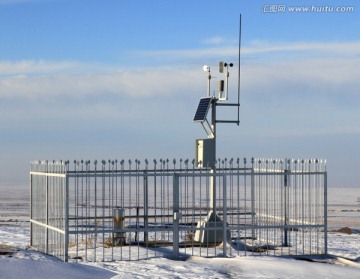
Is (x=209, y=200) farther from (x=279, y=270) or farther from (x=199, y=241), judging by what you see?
(x=279, y=270)

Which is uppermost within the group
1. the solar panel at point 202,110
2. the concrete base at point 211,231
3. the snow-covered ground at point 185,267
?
the solar panel at point 202,110

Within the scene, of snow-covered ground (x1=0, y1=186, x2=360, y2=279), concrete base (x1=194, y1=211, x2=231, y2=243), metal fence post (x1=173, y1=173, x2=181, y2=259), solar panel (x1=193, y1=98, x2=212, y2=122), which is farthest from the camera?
solar panel (x1=193, y1=98, x2=212, y2=122)

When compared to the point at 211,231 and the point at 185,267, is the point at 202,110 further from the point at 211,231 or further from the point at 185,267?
the point at 185,267

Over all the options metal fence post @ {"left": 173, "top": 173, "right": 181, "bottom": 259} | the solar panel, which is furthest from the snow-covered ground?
the solar panel

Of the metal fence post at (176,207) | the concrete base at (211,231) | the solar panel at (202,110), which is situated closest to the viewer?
the metal fence post at (176,207)

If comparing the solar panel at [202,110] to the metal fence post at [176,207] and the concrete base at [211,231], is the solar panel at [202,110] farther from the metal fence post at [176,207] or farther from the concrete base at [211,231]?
the metal fence post at [176,207]

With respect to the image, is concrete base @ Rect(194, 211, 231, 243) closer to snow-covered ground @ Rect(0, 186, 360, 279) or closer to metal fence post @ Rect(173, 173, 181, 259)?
metal fence post @ Rect(173, 173, 181, 259)

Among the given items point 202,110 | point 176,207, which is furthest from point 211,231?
point 202,110

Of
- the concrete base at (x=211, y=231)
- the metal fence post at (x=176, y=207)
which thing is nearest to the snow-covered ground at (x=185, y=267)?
the metal fence post at (x=176, y=207)

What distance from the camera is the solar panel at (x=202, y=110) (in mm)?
20766

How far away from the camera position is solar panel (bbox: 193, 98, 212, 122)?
68.1 ft

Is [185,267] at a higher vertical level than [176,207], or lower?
lower

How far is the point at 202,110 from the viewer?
20.9 meters

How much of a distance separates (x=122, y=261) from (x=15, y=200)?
3837 centimetres
